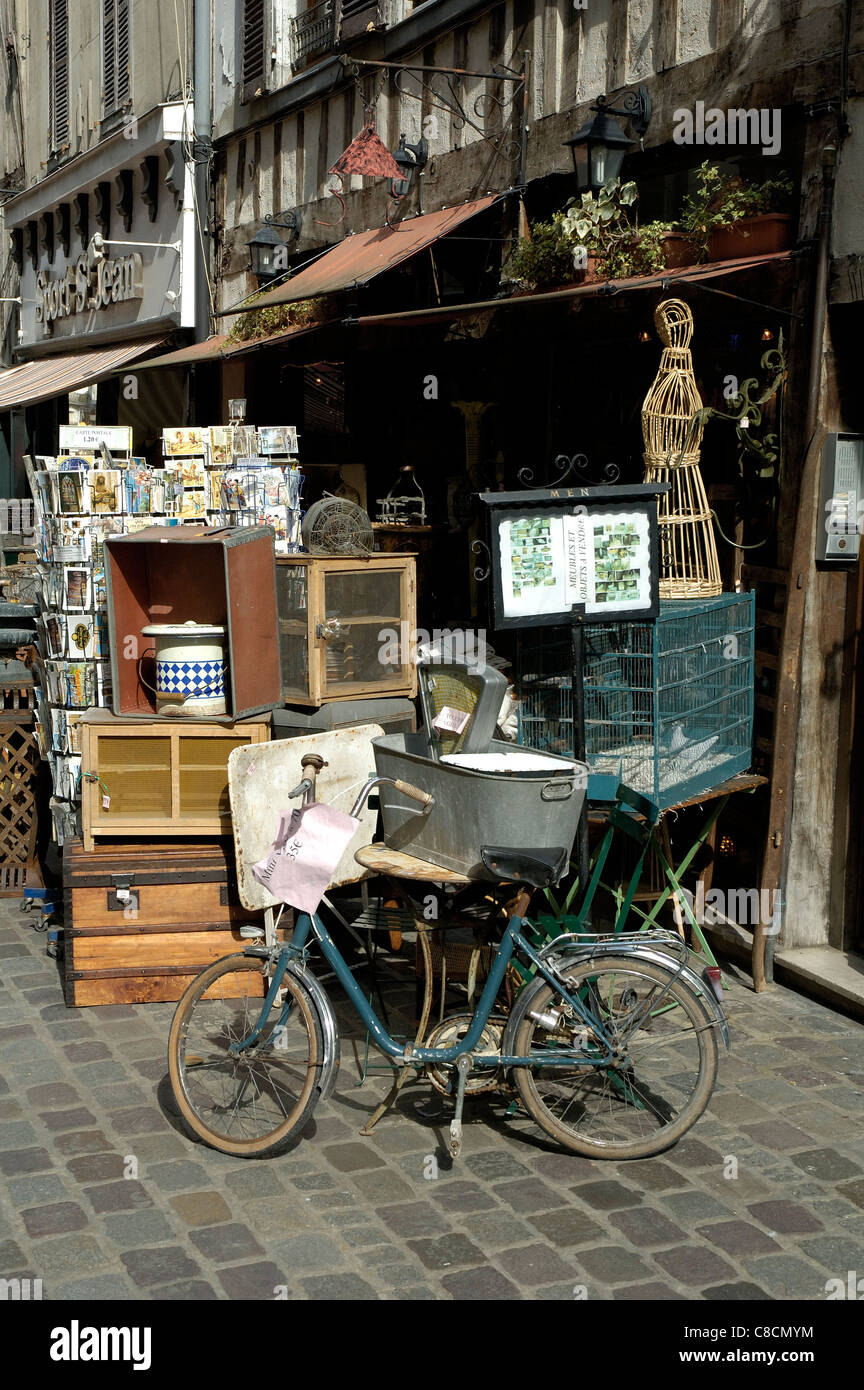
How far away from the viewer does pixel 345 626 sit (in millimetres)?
6566

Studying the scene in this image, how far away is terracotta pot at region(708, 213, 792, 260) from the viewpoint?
20.4 ft

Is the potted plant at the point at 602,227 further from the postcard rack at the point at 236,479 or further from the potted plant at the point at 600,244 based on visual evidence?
Answer: the postcard rack at the point at 236,479

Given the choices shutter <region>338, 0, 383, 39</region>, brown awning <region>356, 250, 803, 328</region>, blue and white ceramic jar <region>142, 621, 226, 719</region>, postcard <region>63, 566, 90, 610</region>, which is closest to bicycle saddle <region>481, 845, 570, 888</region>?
blue and white ceramic jar <region>142, 621, 226, 719</region>

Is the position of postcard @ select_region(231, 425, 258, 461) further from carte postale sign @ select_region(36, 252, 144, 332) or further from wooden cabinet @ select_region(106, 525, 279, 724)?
carte postale sign @ select_region(36, 252, 144, 332)

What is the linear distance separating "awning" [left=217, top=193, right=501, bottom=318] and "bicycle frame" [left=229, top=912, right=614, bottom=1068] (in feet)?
14.9

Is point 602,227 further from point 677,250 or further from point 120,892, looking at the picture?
point 120,892

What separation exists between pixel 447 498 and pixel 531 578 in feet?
13.4

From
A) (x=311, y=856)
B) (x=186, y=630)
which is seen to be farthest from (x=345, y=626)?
(x=311, y=856)

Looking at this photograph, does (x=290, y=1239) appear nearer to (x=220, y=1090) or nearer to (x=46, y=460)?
(x=220, y=1090)

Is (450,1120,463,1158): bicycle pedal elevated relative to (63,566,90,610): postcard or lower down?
lower down

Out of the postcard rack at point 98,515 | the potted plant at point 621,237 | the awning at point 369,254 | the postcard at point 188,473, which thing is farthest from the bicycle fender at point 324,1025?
the awning at point 369,254

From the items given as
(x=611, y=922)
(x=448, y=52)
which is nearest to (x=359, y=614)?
(x=611, y=922)

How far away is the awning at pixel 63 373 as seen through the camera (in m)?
13.9

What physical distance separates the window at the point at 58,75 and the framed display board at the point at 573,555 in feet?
47.9
